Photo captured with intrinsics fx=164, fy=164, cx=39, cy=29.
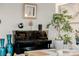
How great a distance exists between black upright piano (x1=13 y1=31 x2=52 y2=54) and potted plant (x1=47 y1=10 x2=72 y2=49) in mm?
112

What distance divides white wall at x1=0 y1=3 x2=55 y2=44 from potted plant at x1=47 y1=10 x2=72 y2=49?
62 millimetres

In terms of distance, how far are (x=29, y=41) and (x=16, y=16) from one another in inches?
10.5

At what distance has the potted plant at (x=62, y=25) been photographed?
1562mm

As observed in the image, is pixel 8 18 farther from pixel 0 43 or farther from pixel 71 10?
pixel 71 10

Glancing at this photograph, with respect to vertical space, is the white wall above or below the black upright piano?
above

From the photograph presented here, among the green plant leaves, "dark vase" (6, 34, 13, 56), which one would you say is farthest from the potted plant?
"dark vase" (6, 34, 13, 56)

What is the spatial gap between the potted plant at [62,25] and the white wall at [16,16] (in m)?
0.06

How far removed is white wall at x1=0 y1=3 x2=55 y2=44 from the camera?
1531 millimetres

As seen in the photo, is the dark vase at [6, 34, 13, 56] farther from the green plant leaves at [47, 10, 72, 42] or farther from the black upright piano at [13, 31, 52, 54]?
the green plant leaves at [47, 10, 72, 42]

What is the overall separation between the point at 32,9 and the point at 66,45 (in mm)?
469

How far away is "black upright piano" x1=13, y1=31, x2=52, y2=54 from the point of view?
1.55 meters

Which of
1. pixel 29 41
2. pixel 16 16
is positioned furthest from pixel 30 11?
pixel 29 41

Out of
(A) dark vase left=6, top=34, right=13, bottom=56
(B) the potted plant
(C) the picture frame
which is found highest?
(C) the picture frame

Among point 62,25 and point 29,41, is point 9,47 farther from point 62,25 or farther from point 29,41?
point 62,25
